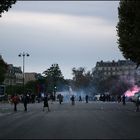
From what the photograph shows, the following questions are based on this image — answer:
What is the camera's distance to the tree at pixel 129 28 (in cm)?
5081

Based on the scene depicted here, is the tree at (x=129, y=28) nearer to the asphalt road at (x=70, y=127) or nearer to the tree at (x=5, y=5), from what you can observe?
the asphalt road at (x=70, y=127)

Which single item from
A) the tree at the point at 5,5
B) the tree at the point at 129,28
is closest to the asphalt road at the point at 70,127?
the tree at the point at 5,5

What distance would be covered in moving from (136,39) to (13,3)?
22.3 m

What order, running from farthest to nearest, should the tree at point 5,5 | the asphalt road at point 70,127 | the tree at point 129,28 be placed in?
1. the tree at point 129,28
2. the tree at point 5,5
3. the asphalt road at point 70,127

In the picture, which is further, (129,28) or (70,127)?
(129,28)

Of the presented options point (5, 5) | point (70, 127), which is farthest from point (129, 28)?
point (70, 127)

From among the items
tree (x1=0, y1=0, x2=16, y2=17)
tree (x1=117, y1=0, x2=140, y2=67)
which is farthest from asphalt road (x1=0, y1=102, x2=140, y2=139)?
tree (x1=117, y1=0, x2=140, y2=67)

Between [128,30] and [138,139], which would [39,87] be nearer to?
[128,30]

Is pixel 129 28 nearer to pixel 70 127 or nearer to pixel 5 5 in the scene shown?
pixel 5 5

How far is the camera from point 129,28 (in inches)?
2176

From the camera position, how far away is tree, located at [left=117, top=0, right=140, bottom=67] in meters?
50.8

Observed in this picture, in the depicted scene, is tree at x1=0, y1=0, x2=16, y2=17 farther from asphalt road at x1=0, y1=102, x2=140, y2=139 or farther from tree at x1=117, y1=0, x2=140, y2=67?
tree at x1=117, y1=0, x2=140, y2=67

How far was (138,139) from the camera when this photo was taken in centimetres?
2162

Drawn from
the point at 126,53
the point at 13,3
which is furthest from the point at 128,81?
the point at 13,3
